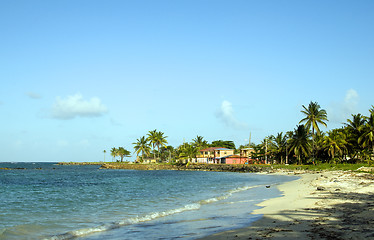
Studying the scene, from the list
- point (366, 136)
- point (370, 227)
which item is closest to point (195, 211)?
point (370, 227)

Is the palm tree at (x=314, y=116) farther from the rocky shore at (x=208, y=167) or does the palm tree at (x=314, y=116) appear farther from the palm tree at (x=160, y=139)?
the palm tree at (x=160, y=139)

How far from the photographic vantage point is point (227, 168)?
100812 millimetres

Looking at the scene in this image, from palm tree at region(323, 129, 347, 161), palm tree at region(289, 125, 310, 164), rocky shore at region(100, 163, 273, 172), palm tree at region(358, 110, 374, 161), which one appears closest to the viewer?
palm tree at region(358, 110, 374, 161)

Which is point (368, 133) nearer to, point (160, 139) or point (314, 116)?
point (314, 116)

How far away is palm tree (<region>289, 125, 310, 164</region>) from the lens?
3188 inches

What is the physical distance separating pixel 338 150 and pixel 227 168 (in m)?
35.9

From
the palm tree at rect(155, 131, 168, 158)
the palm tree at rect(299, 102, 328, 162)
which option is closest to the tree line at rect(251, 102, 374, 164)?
the palm tree at rect(299, 102, 328, 162)

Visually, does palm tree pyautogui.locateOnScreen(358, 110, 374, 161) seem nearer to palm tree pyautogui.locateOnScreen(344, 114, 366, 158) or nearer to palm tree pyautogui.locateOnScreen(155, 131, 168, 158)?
palm tree pyautogui.locateOnScreen(344, 114, 366, 158)

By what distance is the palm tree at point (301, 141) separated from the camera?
8096 centimetres

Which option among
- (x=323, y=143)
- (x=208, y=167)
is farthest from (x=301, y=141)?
(x=208, y=167)

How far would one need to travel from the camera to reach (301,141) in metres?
80.9

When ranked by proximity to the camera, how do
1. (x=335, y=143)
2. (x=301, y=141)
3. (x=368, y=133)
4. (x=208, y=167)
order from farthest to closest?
(x=208, y=167) < (x=301, y=141) < (x=335, y=143) < (x=368, y=133)

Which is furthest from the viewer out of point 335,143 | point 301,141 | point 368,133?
point 301,141

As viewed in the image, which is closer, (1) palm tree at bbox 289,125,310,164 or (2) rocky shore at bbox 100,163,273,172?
(1) palm tree at bbox 289,125,310,164
